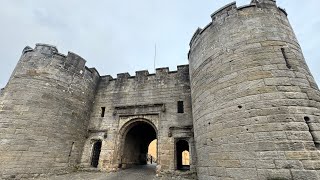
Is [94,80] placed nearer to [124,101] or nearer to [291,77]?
[124,101]

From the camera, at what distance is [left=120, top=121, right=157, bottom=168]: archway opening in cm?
932

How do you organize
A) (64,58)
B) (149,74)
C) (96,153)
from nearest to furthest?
1. (64,58)
2. (96,153)
3. (149,74)

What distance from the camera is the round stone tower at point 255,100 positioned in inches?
139

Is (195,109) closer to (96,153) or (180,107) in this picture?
(180,107)

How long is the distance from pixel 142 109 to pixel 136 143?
353 cm

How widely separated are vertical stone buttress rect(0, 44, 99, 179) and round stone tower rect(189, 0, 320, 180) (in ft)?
20.4

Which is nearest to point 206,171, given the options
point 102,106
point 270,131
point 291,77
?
point 270,131

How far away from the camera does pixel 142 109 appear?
898 centimetres

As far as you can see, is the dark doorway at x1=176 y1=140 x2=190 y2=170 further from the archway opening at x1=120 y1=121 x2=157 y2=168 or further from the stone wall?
the archway opening at x1=120 y1=121 x2=157 y2=168

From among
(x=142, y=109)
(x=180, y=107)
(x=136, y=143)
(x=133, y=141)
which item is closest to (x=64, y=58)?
(x=142, y=109)

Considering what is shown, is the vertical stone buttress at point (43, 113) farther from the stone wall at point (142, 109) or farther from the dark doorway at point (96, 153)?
the stone wall at point (142, 109)

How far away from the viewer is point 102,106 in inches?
388

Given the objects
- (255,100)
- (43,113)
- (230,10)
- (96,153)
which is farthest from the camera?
(96,153)

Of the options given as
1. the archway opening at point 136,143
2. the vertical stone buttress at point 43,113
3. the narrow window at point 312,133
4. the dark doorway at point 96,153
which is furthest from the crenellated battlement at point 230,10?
the dark doorway at point 96,153
